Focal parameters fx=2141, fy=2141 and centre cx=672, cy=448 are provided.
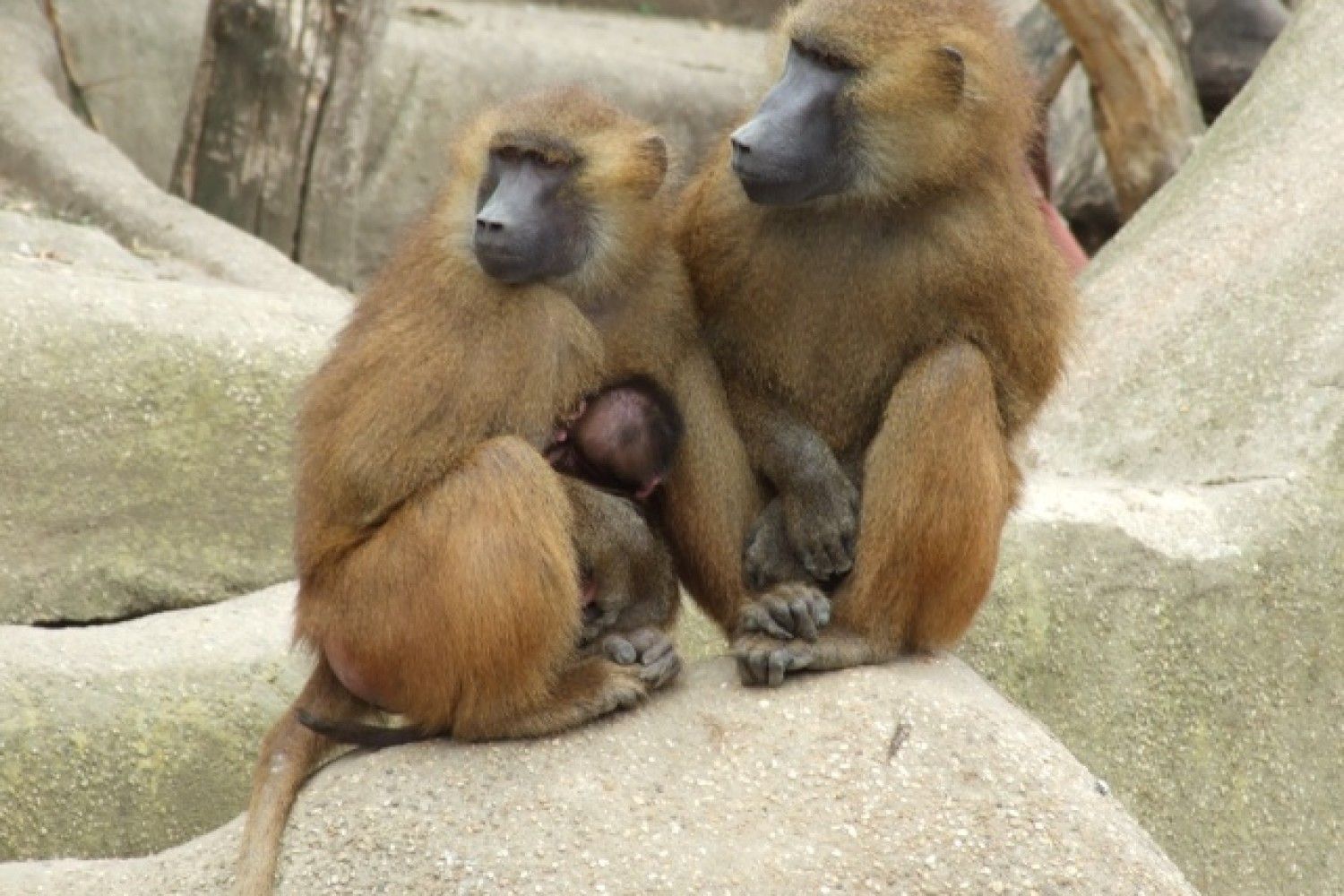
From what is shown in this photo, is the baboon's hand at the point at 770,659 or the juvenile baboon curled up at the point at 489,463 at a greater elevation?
the juvenile baboon curled up at the point at 489,463

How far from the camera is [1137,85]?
34.1 ft

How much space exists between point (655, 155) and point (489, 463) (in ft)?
2.94

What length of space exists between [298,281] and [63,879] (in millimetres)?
4064

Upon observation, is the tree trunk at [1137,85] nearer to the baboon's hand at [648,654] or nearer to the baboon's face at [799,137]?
the baboon's face at [799,137]

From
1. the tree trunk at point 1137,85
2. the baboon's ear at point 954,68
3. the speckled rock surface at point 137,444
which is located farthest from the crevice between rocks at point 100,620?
the tree trunk at point 1137,85

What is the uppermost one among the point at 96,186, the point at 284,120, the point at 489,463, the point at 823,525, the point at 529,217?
the point at 529,217

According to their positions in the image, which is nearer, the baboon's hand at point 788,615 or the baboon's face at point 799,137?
the baboon's face at point 799,137

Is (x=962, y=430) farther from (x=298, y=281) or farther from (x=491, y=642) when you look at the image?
(x=298, y=281)

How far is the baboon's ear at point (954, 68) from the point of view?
4.66 meters

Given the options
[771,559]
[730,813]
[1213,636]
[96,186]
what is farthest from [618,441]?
[96,186]

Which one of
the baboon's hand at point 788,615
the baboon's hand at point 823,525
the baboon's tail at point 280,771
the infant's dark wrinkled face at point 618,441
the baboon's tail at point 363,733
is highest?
the infant's dark wrinkled face at point 618,441

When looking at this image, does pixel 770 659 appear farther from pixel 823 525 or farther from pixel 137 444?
pixel 137 444

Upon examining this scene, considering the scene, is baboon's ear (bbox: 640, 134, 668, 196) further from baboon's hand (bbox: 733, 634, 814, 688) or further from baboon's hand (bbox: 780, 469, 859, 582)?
baboon's hand (bbox: 733, 634, 814, 688)

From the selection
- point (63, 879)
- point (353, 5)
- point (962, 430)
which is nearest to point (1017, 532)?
point (962, 430)
